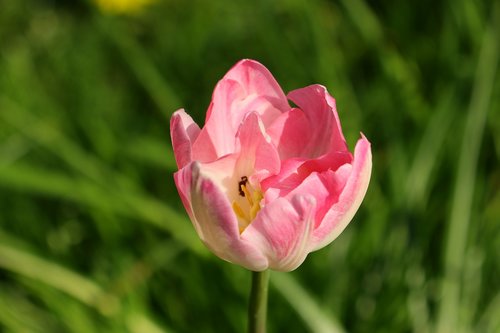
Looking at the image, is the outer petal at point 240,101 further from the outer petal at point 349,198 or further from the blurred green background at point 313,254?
the blurred green background at point 313,254

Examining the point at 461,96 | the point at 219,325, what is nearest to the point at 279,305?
the point at 219,325

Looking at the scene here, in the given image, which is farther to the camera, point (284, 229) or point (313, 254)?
point (313, 254)

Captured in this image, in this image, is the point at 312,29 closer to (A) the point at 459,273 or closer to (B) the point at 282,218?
(A) the point at 459,273

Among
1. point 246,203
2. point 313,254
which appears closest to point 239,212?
point 246,203

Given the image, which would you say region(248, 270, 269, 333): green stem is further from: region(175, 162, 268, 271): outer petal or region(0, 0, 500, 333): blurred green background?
region(0, 0, 500, 333): blurred green background

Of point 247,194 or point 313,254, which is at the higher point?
point 313,254

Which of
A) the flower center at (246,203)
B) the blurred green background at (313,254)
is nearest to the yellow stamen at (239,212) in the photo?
the flower center at (246,203)

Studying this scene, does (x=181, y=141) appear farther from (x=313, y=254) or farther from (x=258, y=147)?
(x=313, y=254)
